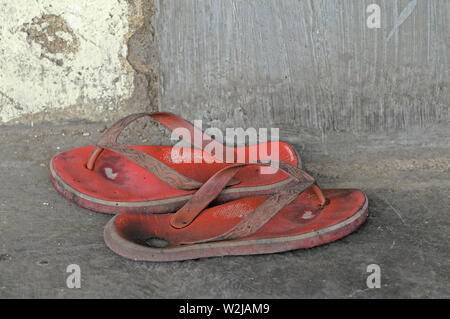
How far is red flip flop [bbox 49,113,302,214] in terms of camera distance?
1461 millimetres

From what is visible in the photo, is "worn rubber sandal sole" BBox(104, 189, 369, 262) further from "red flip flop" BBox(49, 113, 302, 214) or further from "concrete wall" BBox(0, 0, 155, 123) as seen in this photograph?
"concrete wall" BBox(0, 0, 155, 123)

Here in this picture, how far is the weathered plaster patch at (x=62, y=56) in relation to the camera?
5.88 feet

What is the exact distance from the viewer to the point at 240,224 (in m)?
1.23

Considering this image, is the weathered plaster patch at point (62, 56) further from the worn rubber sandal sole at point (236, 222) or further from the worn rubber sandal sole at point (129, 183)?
the worn rubber sandal sole at point (236, 222)

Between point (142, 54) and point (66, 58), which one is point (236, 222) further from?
point (66, 58)

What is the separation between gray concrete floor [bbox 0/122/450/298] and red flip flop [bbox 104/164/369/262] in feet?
0.08

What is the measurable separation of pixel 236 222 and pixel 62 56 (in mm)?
904

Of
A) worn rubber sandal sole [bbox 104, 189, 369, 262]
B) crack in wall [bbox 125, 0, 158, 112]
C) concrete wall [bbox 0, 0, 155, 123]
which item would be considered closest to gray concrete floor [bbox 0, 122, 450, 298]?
worn rubber sandal sole [bbox 104, 189, 369, 262]

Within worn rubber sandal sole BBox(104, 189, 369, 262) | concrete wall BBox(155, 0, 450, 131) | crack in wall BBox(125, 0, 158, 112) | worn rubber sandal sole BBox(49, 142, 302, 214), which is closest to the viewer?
worn rubber sandal sole BBox(104, 189, 369, 262)

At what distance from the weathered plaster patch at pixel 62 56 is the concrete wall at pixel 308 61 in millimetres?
169

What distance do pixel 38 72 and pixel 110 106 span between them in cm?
26

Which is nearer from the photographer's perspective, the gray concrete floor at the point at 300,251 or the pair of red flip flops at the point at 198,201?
Answer: the gray concrete floor at the point at 300,251

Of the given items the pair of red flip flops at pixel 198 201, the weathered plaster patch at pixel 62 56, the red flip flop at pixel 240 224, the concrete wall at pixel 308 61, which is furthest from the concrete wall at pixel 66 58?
the red flip flop at pixel 240 224

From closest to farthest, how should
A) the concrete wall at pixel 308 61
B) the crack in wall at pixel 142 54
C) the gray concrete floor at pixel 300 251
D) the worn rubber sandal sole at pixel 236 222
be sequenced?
the gray concrete floor at pixel 300 251 → the worn rubber sandal sole at pixel 236 222 → the concrete wall at pixel 308 61 → the crack in wall at pixel 142 54
